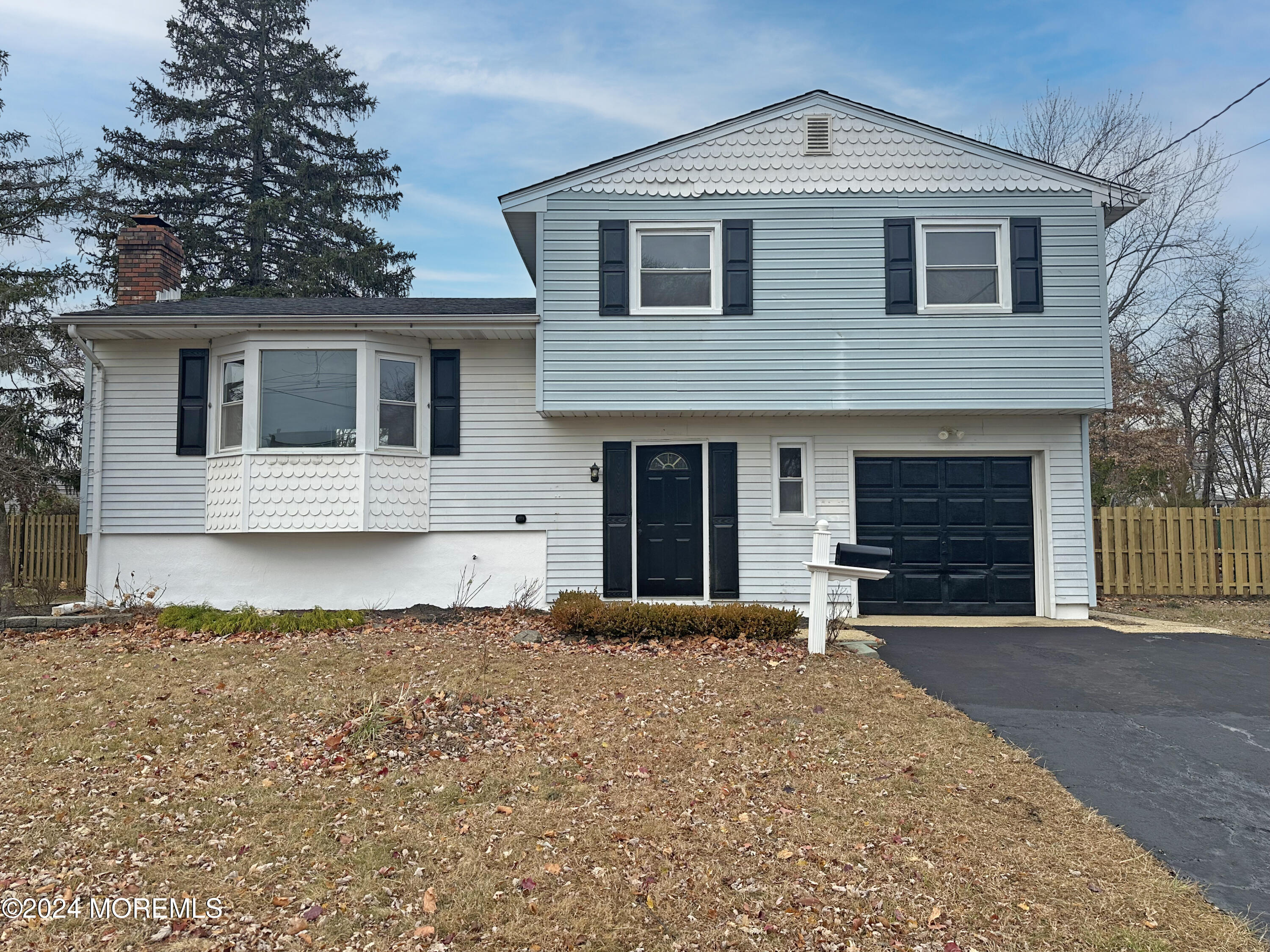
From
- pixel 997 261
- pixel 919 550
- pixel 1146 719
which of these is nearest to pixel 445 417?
pixel 919 550

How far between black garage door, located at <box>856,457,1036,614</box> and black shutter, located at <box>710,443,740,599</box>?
5.44 ft

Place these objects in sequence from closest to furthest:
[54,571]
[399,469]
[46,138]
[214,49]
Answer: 1. [399,469]
2. [54,571]
3. [46,138]
4. [214,49]

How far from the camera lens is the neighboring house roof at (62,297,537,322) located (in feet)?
32.4

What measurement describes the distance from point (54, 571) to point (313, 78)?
1834 cm

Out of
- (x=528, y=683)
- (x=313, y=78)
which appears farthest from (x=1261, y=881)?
(x=313, y=78)

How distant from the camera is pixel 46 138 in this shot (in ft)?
56.9

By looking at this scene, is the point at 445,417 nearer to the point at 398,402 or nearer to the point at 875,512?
the point at 398,402

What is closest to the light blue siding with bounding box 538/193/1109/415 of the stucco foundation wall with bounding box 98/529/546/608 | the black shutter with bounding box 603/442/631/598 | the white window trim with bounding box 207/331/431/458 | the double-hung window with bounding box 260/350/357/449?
the black shutter with bounding box 603/442/631/598

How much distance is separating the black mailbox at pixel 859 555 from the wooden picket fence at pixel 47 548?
11.8 m

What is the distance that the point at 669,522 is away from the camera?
1049 cm

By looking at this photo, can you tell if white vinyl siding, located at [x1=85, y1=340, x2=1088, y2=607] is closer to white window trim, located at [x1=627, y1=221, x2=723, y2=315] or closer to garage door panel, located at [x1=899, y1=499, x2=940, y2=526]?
garage door panel, located at [x1=899, y1=499, x2=940, y2=526]

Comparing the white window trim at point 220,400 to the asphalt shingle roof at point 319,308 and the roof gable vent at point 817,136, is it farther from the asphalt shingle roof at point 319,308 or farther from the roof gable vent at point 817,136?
the roof gable vent at point 817,136

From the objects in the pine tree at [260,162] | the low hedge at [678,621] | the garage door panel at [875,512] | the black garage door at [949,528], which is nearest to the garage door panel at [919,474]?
the black garage door at [949,528]

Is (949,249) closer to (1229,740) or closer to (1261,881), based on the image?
(1229,740)
